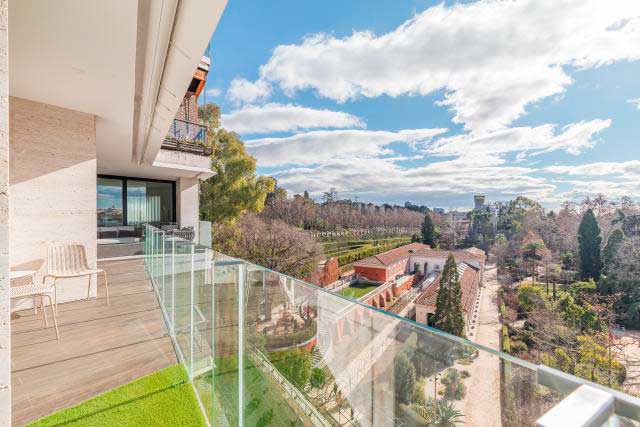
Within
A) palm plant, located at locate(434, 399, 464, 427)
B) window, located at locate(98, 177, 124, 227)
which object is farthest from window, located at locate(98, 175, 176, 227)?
palm plant, located at locate(434, 399, 464, 427)

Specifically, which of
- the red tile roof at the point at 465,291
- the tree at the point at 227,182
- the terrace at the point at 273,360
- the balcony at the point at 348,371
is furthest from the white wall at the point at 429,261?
the balcony at the point at 348,371

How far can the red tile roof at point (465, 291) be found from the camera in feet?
85.7

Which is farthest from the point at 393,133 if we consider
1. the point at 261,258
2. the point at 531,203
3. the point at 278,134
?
the point at 261,258

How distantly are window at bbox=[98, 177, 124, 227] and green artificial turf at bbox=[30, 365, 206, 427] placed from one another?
38.9 feet

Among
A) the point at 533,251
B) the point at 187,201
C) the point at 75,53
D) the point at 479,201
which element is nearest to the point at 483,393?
the point at 75,53

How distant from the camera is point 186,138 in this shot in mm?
11172

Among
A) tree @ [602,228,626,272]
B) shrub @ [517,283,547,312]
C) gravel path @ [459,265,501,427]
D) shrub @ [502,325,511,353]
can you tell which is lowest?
shrub @ [502,325,511,353]

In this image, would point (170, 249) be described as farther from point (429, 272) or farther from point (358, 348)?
point (429, 272)

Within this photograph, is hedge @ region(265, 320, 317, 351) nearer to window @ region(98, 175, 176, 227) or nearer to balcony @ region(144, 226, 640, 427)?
balcony @ region(144, 226, 640, 427)

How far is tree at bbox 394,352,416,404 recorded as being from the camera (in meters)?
0.84

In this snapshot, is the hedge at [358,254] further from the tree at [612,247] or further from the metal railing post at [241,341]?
the metal railing post at [241,341]

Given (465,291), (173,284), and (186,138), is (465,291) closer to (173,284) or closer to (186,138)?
(186,138)

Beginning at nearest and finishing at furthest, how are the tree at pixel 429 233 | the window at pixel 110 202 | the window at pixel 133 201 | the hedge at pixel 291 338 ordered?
the hedge at pixel 291 338 < the window at pixel 110 202 < the window at pixel 133 201 < the tree at pixel 429 233

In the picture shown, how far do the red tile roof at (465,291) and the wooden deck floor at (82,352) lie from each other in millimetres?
24134
